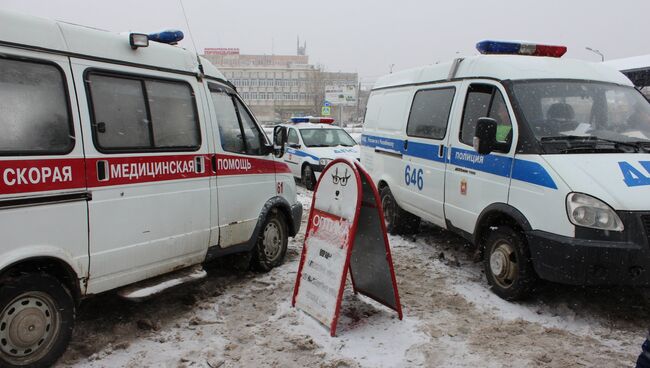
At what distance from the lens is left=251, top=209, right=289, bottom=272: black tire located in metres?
5.71

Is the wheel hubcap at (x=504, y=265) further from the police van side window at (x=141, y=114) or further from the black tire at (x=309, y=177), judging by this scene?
the black tire at (x=309, y=177)

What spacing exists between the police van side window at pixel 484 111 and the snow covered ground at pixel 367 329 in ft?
5.56

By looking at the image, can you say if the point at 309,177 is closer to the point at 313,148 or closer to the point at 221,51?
the point at 313,148

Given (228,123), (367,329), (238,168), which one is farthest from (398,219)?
(367,329)

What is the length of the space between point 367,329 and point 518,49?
12.4 feet

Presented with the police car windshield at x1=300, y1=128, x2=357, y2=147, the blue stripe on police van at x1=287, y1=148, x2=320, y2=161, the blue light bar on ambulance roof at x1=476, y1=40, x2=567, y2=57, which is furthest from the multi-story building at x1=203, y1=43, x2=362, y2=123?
the blue light bar on ambulance roof at x1=476, y1=40, x2=567, y2=57

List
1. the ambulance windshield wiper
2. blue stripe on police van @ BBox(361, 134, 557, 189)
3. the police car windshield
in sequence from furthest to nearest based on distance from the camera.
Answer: the police car windshield < the ambulance windshield wiper < blue stripe on police van @ BBox(361, 134, 557, 189)

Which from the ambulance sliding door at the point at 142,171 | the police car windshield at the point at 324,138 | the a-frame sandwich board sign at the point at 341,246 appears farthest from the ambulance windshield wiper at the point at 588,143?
the police car windshield at the point at 324,138

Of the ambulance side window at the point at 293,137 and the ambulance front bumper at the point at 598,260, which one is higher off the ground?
the ambulance side window at the point at 293,137

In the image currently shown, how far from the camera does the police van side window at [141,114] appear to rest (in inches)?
152

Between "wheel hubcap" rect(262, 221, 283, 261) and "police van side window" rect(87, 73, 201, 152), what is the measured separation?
1558 millimetres

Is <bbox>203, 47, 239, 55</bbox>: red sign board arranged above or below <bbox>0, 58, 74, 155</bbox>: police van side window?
above

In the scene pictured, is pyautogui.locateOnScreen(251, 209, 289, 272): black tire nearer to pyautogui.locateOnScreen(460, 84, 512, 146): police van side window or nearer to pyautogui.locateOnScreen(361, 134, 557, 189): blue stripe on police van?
pyautogui.locateOnScreen(361, 134, 557, 189): blue stripe on police van

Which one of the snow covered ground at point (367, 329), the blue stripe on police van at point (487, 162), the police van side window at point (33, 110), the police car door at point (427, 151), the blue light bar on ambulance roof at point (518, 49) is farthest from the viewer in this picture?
the police car door at point (427, 151)
